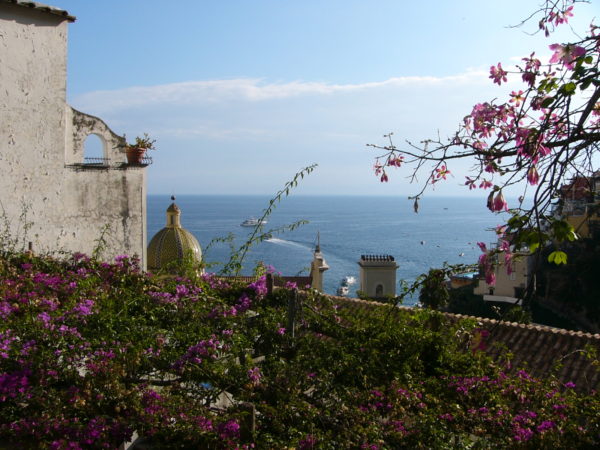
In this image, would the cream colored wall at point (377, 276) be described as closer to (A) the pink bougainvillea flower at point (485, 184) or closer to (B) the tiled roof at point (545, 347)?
(B) the tiled roof at point (545, 347)

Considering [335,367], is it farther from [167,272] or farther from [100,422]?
[167,272]

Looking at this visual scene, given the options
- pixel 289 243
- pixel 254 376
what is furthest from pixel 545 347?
pixel 289 243

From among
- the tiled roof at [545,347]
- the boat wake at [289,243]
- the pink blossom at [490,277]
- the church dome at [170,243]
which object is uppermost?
the pink blossom at [490,277]

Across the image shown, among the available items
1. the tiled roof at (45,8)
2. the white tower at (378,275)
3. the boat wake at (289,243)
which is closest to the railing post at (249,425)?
the tiled roof at (45,8)

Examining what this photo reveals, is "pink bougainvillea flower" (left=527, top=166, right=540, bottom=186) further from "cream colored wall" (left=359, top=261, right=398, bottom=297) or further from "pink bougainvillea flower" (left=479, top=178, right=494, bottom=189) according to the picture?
"cream colored wall" (left=359, top=261, right=398, bottom=297)

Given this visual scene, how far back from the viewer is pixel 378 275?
2762 centimetres

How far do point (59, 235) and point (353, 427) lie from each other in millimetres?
8628

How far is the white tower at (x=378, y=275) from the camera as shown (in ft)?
89.9

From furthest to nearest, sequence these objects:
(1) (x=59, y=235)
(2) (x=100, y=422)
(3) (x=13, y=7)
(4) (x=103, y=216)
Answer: (4) (x=103, y=216) < (1) (x=59, y=235) < (3) (x=13, y=7) < (2) (x=100, y=422)

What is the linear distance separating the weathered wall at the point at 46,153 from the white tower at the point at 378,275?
16.6 m

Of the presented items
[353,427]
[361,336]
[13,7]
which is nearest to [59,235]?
[13,7]

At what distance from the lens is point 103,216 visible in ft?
39.1

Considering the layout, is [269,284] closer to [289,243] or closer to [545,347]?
[545,347]

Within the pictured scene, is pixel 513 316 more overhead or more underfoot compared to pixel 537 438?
more overhead
